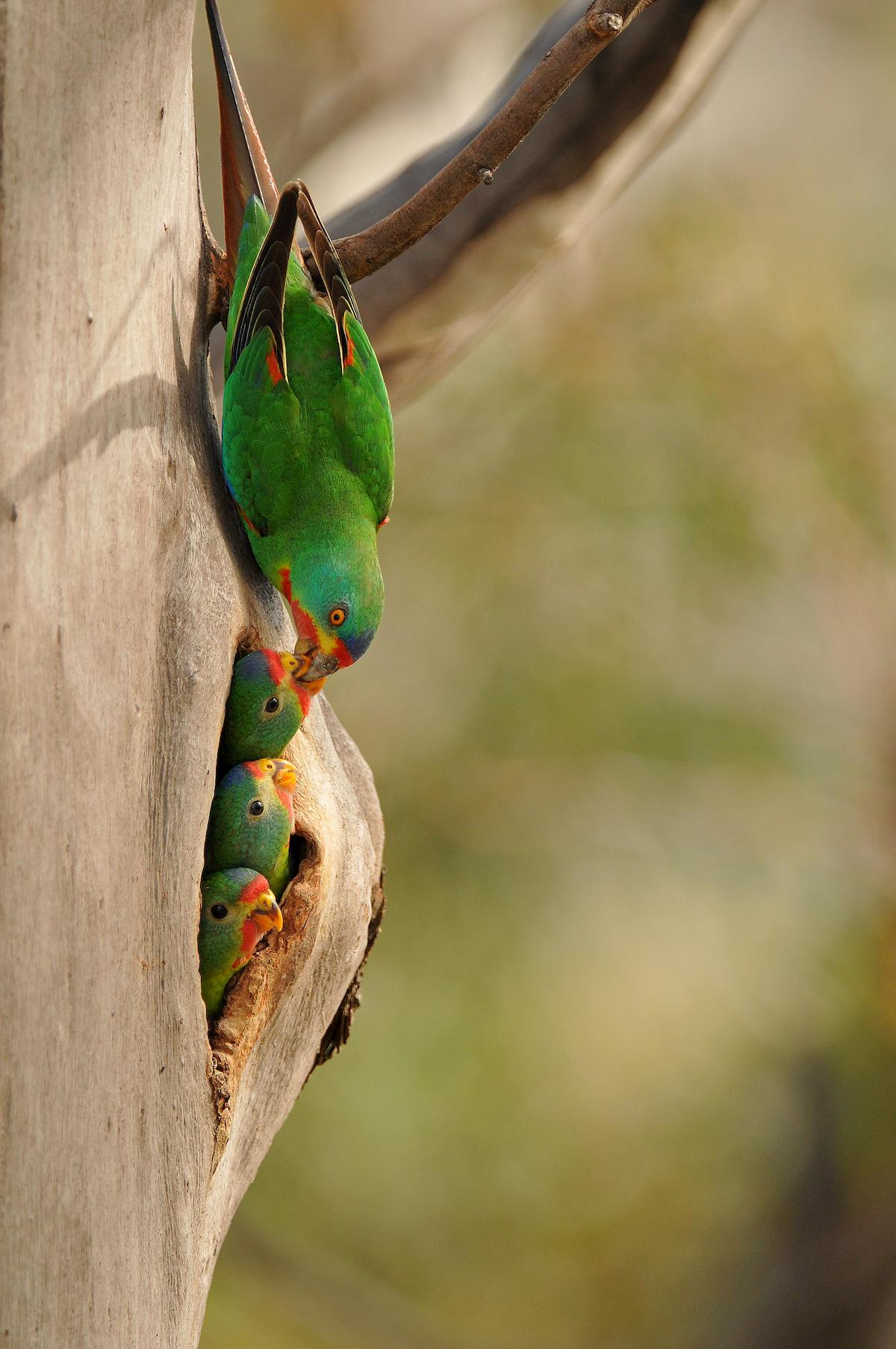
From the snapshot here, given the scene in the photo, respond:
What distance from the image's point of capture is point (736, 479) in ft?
22.2

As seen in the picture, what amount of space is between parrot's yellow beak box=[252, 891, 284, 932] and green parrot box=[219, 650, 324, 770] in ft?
0.74

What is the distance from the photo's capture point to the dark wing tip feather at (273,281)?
1.68 m

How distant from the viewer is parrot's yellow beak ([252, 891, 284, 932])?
5.50ft

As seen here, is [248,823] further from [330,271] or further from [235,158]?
[235,158]

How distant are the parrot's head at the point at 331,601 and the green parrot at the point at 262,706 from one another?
4 cm

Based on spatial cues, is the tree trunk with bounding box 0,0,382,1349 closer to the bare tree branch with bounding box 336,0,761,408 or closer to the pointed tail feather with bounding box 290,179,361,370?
the pointed tail feather with bounding box 290,179,361,370

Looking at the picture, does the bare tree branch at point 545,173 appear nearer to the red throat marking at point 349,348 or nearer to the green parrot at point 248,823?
the red throat marking at point 349,348

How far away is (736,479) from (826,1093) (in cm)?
379

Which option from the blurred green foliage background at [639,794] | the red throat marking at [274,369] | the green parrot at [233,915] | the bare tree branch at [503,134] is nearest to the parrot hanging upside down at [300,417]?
the red throat marking at [274,369]

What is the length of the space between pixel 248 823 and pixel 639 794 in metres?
5.59

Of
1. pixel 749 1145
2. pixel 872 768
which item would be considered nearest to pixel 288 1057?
pixel 872 768

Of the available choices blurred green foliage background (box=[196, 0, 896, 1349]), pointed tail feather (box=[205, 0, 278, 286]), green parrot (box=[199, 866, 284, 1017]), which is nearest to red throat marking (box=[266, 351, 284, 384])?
pointed tail feather (box=[205, 0, 278, 286])

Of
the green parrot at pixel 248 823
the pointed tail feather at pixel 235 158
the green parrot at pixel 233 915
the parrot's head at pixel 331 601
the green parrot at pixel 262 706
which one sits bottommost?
the green parrot at pixel 233 915

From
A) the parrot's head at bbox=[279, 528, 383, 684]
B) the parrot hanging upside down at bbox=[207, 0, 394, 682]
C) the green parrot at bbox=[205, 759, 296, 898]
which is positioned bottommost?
the green parrot at bbox=[205, 759, 296, 898]
